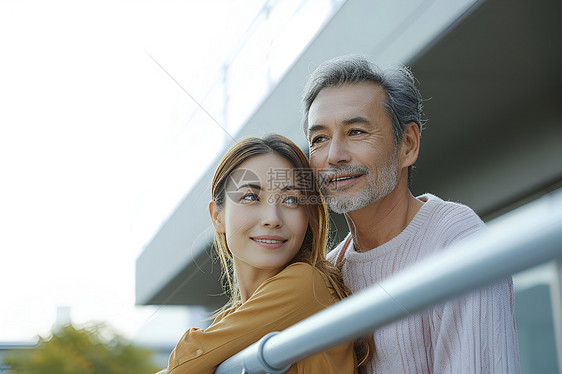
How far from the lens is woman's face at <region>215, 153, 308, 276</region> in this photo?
43 centimetres

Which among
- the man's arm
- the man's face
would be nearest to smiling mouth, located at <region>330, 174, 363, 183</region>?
the man's face

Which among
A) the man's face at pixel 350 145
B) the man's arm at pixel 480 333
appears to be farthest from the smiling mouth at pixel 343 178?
the man's arm at pixel 480 333

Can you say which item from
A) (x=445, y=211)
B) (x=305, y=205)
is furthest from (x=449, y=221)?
(x=305, y=205)

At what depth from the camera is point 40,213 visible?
35 cm

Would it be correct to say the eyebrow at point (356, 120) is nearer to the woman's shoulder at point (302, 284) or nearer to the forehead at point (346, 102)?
the forehead at point (346, 102)

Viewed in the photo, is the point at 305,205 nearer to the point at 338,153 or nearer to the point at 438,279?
the point at 338,153

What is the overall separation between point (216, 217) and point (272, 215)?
0.23ft

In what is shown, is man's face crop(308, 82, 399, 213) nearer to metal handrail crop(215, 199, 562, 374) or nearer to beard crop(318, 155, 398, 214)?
beard crop(318, 155, 398, 214)

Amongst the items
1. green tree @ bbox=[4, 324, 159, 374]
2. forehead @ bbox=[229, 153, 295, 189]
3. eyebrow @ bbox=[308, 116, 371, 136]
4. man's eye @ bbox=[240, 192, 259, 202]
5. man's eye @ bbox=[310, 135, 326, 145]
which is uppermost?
eyebrow @ bbox=[308, 116, 371, 136]

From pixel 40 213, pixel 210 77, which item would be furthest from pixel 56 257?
pixel 210 77

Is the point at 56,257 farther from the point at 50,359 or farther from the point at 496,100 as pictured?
the point at 496,100

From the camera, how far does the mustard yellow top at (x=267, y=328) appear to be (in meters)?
0.40

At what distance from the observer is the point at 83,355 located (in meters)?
0.29

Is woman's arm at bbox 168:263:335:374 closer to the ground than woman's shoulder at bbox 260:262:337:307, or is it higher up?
closer to the ground
